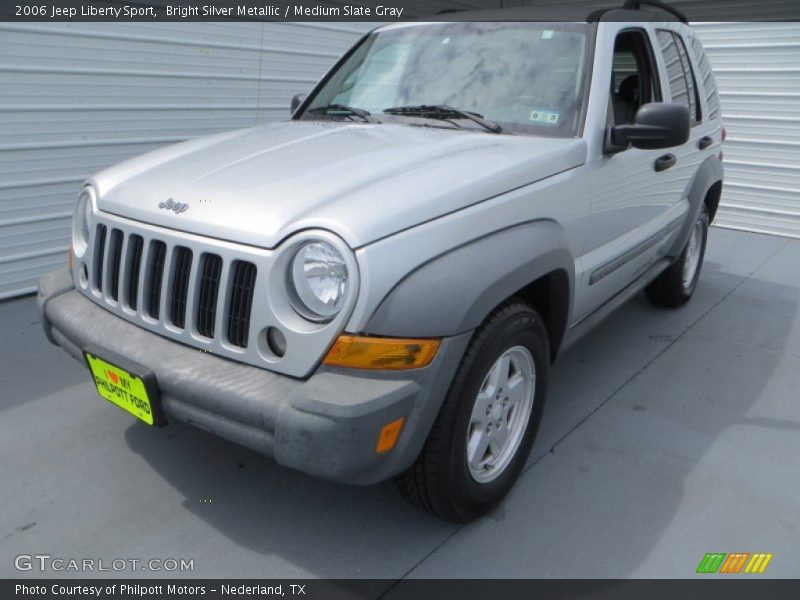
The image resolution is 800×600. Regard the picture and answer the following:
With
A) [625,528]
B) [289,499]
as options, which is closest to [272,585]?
[289,499]

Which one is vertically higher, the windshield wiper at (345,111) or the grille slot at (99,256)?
the windshield wiper at (345,111)

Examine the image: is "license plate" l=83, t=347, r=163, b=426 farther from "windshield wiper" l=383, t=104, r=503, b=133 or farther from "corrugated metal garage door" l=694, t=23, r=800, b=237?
"corrugated metal garage door" l=694, t=23, r=800, b=237

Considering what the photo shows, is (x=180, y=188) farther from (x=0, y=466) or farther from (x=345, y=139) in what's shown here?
(x=0, y=466)

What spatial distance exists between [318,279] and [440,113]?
1306mm

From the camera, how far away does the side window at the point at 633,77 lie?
3.33 meters

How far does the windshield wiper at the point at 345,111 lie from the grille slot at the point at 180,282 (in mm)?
1252

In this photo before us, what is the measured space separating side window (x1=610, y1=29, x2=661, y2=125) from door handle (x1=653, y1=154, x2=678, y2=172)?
0.27 metres

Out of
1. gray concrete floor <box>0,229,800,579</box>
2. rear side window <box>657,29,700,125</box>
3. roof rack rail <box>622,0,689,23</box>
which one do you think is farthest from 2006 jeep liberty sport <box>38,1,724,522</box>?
rear side window <box>657,29,700,125</box>

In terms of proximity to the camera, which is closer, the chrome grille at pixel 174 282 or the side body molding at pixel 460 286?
the side body molding at pixel 460 286

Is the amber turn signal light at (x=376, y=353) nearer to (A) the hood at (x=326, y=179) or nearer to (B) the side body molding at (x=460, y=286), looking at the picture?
(B) the side body molding at (x=460, y=286)

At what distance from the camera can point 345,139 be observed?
2.75 metres

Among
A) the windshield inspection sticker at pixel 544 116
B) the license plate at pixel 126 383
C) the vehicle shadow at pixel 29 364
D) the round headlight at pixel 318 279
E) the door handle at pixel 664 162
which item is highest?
the windshield inspection sticker at pixel 544 116

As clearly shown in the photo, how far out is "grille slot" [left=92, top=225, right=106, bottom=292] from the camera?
2512 mm

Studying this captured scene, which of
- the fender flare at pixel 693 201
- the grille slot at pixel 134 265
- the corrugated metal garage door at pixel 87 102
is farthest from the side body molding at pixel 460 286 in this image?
the corrugated metal garage door at pixel 87 102
